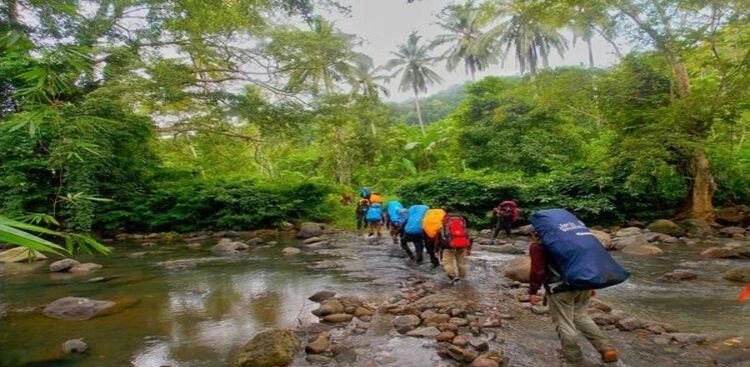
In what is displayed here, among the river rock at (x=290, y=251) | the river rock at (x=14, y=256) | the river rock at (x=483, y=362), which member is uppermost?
the river rock at (x=14, y=256)

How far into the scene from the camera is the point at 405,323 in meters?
5.60

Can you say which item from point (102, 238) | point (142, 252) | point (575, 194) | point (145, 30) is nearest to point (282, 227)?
point (142, 252)

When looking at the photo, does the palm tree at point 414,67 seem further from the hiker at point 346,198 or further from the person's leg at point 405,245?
the person's leg at point 405,245

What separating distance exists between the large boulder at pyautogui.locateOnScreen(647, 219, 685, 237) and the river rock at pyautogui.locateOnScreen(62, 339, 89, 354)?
15.1 metres

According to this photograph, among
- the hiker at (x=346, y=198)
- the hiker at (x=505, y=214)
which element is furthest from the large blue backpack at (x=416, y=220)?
the hiker at (x=346, y=198)

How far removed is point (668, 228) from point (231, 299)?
13.4 meters

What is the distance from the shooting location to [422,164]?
1168 inches

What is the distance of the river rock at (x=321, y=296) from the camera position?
24.1 ft

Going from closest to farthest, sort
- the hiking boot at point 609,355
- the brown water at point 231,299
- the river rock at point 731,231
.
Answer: the hiking boot at point 609,355 < the brown water at point 231,299 < the river rock at point 731,231

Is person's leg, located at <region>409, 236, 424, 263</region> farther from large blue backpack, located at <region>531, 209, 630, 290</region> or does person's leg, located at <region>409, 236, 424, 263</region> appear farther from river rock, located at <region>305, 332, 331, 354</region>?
large blue backpack, located at <region>531, 209, 630, 290</region>

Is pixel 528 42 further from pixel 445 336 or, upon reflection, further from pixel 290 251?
pixel 445 336

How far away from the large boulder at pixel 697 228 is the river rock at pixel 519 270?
8342 millimetres

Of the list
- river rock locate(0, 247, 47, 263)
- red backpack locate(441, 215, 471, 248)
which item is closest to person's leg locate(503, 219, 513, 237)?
red backpack locate(441, 215, 471, 248)

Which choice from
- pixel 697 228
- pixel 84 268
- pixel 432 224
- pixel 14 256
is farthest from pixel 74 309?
pixel 697 228
